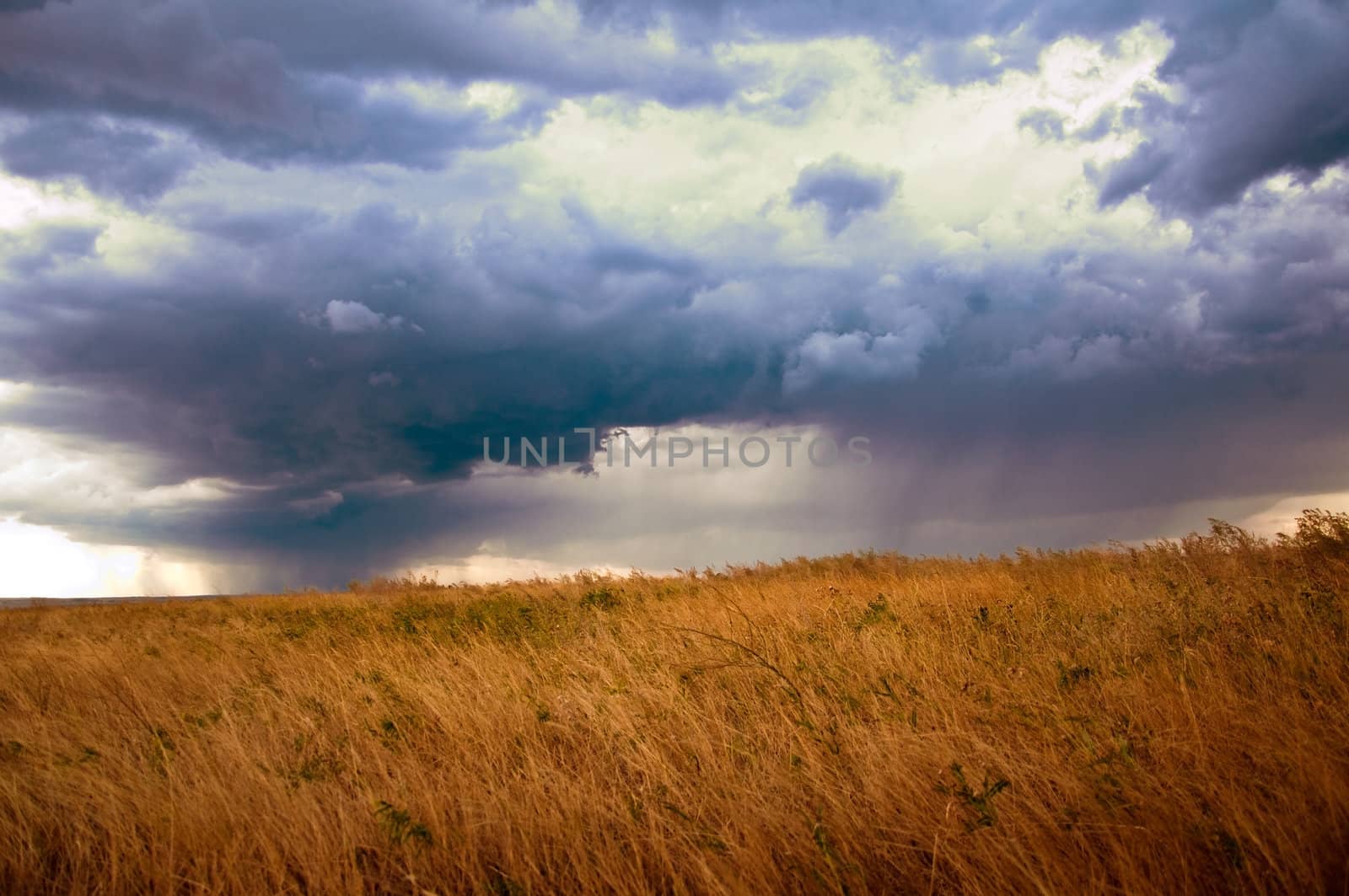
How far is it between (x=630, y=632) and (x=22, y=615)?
23938 millimetres

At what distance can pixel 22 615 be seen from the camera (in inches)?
889

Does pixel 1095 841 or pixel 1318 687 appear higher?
pixel 1318 687

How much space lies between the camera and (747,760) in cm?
451

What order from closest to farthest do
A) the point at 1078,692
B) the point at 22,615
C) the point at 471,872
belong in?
the point at 471,872, the point at 1078,692, the point at 22,615

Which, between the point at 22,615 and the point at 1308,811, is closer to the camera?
the point at 1308,811

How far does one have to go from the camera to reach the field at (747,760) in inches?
125

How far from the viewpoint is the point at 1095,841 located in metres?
3.20

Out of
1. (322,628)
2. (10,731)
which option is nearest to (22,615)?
(322,628)

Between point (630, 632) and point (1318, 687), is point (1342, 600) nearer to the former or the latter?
point (1318, 687)

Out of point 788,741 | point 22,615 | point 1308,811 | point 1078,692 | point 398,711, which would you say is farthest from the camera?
point 22,615

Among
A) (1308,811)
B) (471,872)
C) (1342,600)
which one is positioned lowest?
(471,872)

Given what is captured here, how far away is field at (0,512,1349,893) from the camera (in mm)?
3172

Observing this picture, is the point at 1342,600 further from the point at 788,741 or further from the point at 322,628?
the point at 322,628

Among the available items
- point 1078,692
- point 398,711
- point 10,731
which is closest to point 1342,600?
point 1078,692
